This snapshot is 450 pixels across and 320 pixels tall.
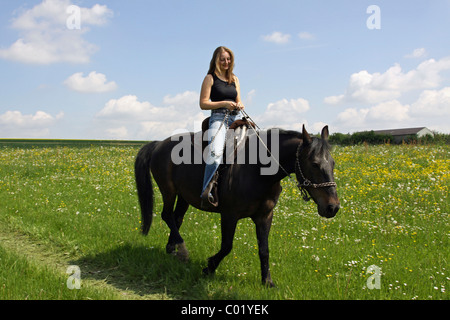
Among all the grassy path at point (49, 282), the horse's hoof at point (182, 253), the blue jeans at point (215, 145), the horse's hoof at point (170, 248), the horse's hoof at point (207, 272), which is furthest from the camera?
the horse's hoof at point (170, 248)

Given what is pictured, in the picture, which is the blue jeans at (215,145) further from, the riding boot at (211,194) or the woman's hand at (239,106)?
the woman's hand at (239,106)

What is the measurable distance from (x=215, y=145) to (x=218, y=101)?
2.93 ft

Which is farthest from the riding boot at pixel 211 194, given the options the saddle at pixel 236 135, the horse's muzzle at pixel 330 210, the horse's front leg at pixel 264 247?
the horse's muzzle at pixel 330 210

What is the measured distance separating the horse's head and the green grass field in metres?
1.43

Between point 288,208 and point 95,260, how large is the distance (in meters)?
5.49

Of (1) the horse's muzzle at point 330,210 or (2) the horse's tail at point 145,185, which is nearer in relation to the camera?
(1) the horse's muzzle at point 330,210

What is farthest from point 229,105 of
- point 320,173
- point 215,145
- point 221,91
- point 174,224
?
point 174,224

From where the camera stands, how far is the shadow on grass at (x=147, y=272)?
541cm

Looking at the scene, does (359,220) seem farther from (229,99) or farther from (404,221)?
(229,99)

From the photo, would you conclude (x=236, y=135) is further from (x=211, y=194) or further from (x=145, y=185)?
(x=145, y=185)

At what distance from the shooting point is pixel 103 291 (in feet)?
16.4

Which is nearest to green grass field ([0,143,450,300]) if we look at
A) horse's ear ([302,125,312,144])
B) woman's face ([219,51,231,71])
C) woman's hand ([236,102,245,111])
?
horse's ear ([302,125,312,144])

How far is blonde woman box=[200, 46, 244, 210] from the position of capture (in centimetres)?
554

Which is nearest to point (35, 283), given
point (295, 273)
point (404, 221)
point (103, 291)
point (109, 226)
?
Answer: point (103, 291)
